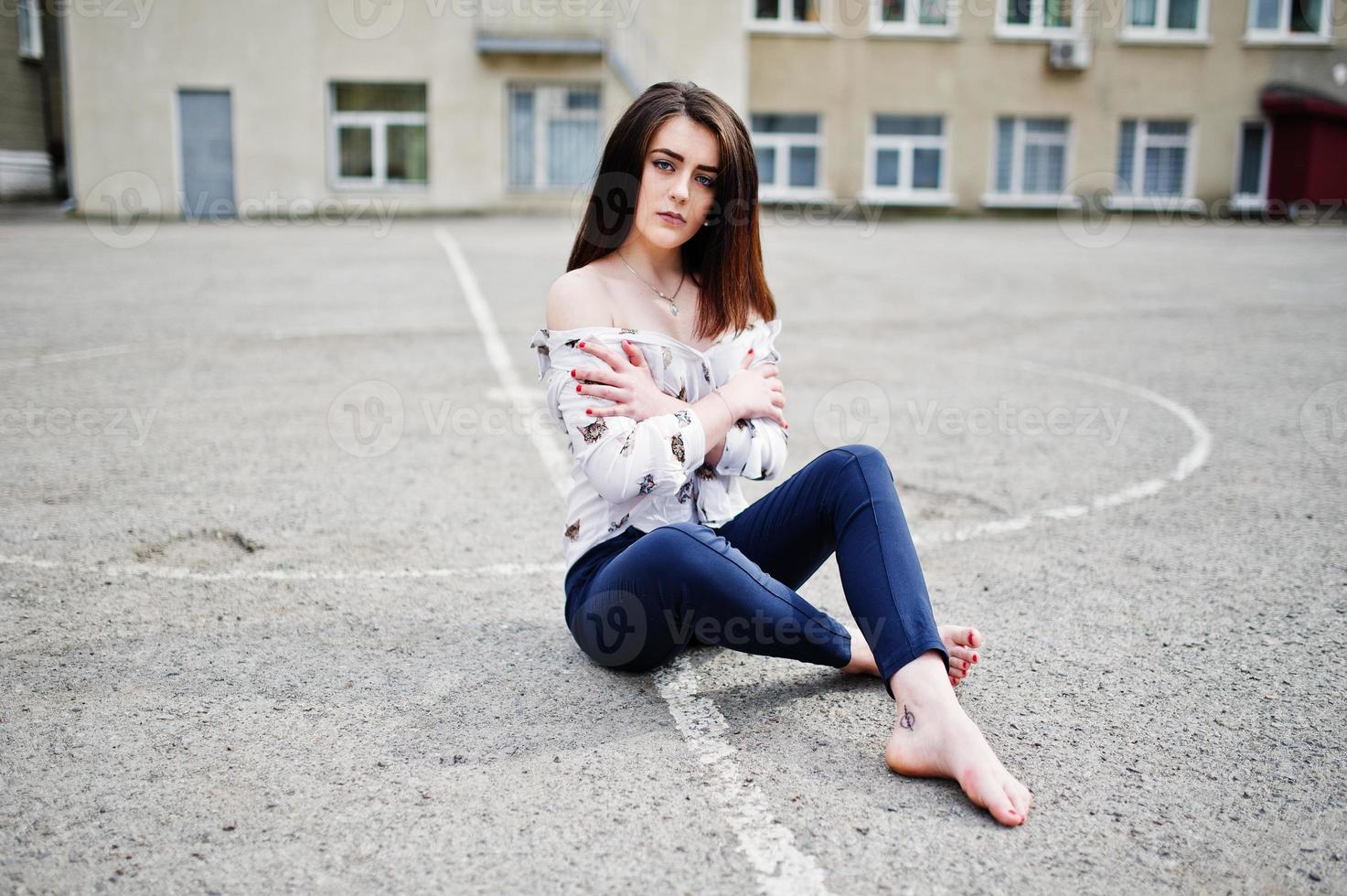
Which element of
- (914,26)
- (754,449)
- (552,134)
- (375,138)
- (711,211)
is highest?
(914,26)

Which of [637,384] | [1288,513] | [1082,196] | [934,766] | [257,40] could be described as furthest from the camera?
[1082,196]

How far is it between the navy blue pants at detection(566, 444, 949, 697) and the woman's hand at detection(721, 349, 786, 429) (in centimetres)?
22

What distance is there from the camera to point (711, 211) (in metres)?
3.22

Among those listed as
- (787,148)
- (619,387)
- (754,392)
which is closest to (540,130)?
(787,148)

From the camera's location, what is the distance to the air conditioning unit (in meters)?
25.8

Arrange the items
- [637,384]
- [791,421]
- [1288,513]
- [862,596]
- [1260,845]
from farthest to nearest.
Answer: [791,421], [1288,513], [637,384], [862,596], [1260,845]

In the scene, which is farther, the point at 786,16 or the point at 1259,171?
the point at 1259,171

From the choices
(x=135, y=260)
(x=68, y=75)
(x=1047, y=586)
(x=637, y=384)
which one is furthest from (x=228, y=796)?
(x=68, y=75)

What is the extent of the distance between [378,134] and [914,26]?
461 inches

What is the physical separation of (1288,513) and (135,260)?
12.7 meters

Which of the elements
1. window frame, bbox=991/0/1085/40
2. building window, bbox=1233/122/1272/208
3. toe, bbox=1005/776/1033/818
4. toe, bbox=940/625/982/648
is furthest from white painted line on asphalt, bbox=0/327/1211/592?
building window, bbox=1233/122/1272/208

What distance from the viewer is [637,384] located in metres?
3.05

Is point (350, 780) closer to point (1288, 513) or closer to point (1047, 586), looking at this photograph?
point (1047, 586)

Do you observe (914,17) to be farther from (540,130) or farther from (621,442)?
(621,442)
